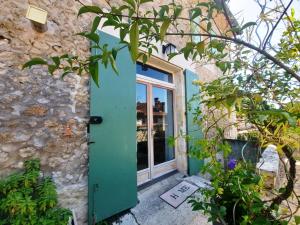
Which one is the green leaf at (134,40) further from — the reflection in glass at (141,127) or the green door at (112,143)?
the reflection in glass at (141,127)

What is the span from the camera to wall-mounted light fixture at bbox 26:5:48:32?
1.95 meters

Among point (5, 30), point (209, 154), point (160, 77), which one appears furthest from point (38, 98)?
point (160, 77)

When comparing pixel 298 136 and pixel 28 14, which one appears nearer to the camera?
pixel 298 136

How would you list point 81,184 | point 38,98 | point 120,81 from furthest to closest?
point 120,81
point 81,184
point 38,98

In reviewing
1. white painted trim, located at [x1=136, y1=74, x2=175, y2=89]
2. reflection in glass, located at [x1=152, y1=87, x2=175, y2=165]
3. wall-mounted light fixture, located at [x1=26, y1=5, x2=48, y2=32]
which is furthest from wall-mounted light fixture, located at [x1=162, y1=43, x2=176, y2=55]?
wall-mounted light fixture, located at [x1=26, y1=5, x2=48, y2=32]

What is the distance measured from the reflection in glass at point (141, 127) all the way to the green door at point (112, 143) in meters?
0.59

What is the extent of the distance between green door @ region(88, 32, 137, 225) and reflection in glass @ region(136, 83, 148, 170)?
0.59 meters

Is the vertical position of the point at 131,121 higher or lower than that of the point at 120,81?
lower

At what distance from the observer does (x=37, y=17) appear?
198 centimetres

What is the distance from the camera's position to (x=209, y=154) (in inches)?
57.6

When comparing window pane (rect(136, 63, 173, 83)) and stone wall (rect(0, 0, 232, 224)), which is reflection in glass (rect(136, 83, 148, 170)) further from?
stone wall (rect(0, 0, 232, 224))

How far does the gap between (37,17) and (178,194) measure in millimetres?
3080

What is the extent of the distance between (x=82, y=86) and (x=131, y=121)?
84 cm

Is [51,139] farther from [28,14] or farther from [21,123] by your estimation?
[28,14]
